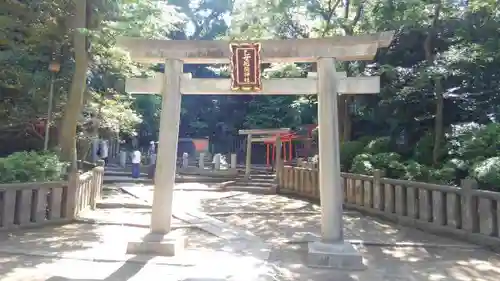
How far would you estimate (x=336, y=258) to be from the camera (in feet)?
18.5

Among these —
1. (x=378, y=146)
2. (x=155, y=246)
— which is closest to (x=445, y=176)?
(x=378, y=146)

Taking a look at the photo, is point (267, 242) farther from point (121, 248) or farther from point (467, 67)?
point (467, 67)

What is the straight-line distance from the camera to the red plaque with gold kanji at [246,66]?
6.33 meters

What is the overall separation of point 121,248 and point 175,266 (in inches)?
58.1

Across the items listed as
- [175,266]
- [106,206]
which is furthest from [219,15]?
[175,266]

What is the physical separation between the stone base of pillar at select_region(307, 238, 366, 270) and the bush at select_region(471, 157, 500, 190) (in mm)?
3274

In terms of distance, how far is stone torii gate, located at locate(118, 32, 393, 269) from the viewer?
19.8 ft

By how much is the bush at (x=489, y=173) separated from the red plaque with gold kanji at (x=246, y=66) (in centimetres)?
440

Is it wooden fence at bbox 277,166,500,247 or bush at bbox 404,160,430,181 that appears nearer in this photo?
wooden fence at bbox 277,166,500,247

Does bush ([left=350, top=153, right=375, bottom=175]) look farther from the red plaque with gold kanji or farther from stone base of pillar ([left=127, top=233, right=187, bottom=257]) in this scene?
stone base of pillar ([left=127, top=233, right=187, bottom=257])

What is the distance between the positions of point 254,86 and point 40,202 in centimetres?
482

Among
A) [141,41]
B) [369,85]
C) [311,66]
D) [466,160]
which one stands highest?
[311,66]

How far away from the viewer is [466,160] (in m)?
8.64

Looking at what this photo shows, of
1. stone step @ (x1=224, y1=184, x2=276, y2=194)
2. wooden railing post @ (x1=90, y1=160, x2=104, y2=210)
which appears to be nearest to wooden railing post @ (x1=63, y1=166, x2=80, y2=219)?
wooden railing post @ (x1=90, y1=160, x2=104, y2=210)
